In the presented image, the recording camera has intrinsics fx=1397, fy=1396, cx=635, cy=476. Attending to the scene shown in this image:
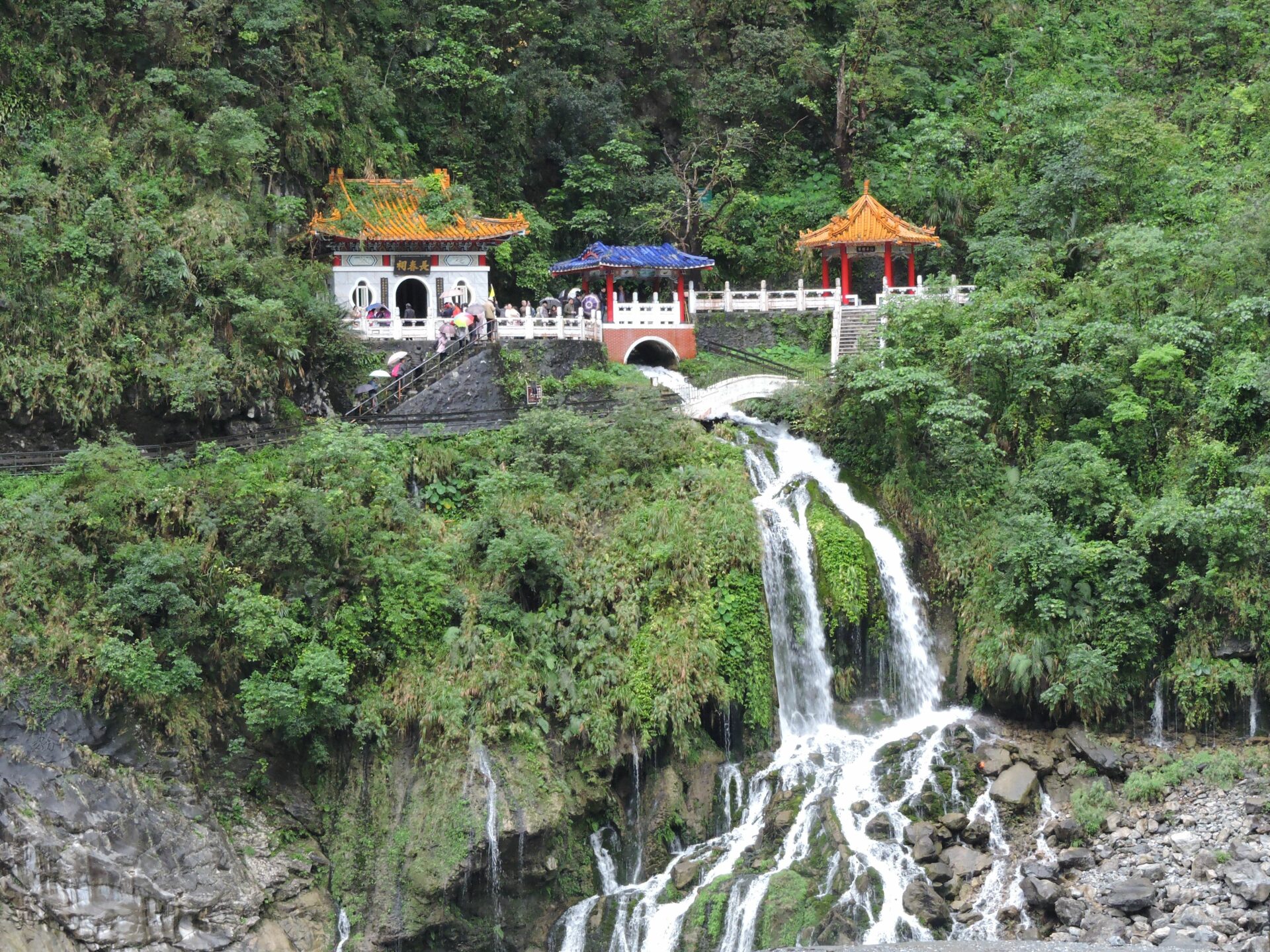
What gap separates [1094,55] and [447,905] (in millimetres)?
35344

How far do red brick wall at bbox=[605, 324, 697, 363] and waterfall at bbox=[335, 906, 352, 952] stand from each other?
632 inches

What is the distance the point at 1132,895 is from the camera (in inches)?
827

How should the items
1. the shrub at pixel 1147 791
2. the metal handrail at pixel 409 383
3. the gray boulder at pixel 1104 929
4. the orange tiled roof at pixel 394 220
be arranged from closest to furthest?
the gray boulder at pixel 1104 929 < the shrub at pixel 1147 791 < the metal handrail at pixel 409 383 < the orange tiled roof at pixel 394 220

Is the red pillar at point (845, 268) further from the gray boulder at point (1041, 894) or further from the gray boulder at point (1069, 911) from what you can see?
the gray boulder at point (1069, 911)

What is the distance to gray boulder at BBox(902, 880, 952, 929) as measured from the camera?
70.4ft

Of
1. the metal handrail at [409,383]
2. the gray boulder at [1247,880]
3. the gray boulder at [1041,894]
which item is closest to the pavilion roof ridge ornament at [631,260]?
the metal handrail at [409,383]

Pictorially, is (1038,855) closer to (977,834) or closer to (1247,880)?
(977,834)

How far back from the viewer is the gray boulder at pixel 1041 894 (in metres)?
21.3

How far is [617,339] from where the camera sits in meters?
35.0

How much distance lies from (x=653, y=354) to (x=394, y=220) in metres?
7.45

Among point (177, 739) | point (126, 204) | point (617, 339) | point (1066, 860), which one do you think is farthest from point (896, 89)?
point (177, 739)

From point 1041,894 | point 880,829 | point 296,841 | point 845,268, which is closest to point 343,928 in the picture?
point 296,841

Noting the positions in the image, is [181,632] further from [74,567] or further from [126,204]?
[126,204]

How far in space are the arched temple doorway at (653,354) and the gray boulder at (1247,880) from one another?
18.6m
